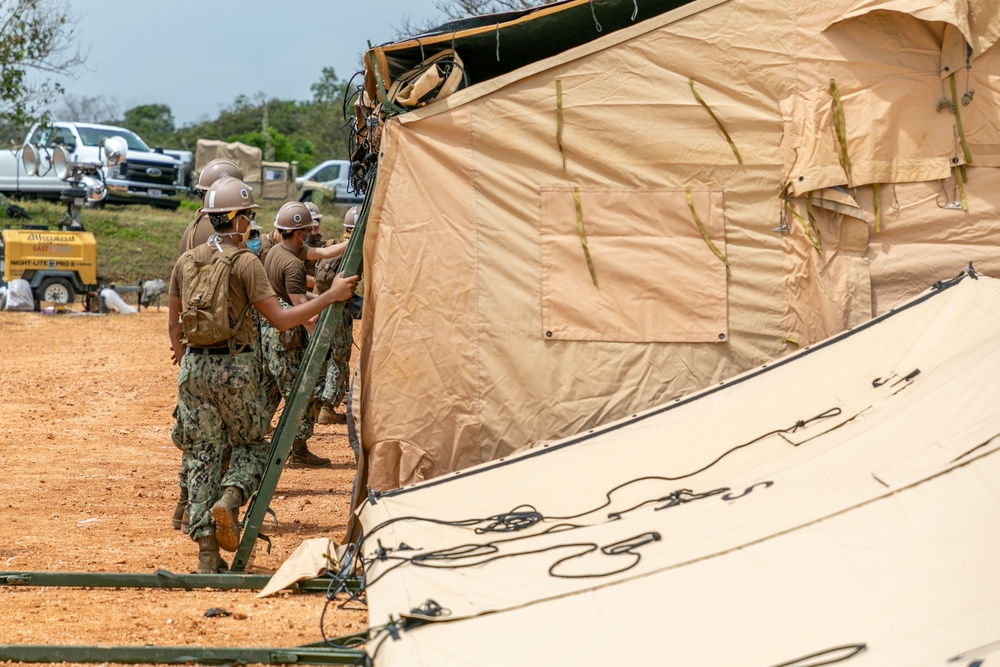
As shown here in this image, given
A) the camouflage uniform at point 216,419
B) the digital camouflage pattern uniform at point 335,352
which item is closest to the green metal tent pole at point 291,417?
the camouflage uniform at point 216,419

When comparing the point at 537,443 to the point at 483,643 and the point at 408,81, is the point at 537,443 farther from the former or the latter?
the point at 483,643

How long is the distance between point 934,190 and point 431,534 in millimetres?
2942

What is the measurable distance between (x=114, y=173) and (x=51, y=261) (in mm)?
8777

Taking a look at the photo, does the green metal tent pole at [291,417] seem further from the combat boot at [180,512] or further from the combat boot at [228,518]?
the combat boot at [180,512]

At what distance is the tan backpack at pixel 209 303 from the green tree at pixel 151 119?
1769 inches

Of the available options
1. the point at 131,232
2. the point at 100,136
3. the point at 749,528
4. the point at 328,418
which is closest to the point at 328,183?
the point at 100,136

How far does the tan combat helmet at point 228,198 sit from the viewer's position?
5763 millimetres

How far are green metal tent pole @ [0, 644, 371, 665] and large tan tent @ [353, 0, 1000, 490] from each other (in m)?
1.89

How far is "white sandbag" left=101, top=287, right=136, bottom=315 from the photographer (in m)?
16.9

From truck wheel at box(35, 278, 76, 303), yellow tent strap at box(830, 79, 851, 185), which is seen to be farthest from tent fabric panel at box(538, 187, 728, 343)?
truck wheel at box(35, 278, 76, 303)

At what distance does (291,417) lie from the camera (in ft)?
18.6

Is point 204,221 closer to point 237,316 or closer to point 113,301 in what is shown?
point 237,316

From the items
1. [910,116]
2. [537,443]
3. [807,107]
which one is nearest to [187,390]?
[537,443]

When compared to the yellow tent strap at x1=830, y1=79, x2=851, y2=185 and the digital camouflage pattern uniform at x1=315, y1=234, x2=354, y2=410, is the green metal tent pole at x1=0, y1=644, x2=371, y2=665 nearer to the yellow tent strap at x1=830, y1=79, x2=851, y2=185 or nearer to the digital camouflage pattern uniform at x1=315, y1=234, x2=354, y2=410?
the yellow tent strap at x1=830, y1=79, x2=851, y2=185
